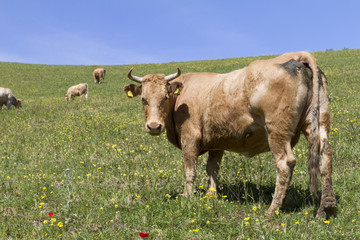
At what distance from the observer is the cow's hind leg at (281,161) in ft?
15.3

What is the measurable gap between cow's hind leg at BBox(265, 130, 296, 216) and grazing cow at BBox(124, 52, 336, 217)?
1 centimetres

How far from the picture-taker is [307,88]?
183 inches

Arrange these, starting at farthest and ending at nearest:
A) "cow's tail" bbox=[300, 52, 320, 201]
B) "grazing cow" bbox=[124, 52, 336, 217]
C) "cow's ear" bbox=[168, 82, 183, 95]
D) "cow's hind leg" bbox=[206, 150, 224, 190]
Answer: "cow's hind leg" bbox=[206, 150, 224, 190], "cow's ear" bbox=[168, 82, 183, 95], "grazing cow" bbox=[124, 52, 336, 217], "cow's tail" bbox=[300, 52, 320, 201]

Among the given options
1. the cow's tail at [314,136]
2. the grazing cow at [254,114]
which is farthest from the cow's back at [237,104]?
the cow's tail at [314,136]

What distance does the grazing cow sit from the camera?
4.57 meters

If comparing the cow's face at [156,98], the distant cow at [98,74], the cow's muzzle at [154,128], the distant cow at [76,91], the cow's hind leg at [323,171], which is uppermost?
the distant cow at [98,74]

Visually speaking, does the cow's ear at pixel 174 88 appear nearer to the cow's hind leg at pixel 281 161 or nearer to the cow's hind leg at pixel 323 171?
the cow's hind leg at pixel 281 161

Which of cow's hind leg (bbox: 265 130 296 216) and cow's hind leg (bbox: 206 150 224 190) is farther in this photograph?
cow's hind leg (bbox: 206 150 224 190)

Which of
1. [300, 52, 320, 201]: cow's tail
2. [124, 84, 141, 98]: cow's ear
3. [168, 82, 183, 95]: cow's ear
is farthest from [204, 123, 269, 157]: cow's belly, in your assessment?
[124, 84, 141, 98]: cow's ear

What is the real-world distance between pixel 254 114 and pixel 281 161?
792 millimetres

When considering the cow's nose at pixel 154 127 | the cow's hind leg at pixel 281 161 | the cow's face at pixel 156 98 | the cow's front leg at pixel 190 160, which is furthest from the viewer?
the cow's front leg at pixel 190 160

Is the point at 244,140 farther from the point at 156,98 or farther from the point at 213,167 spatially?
the point at 156,98

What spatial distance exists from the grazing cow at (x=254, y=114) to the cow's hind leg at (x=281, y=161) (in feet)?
0.04

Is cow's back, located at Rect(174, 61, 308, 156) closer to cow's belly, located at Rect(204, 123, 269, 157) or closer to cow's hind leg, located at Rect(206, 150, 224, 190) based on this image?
cow's belly, located at Rect(204, 123, 269, 157)
